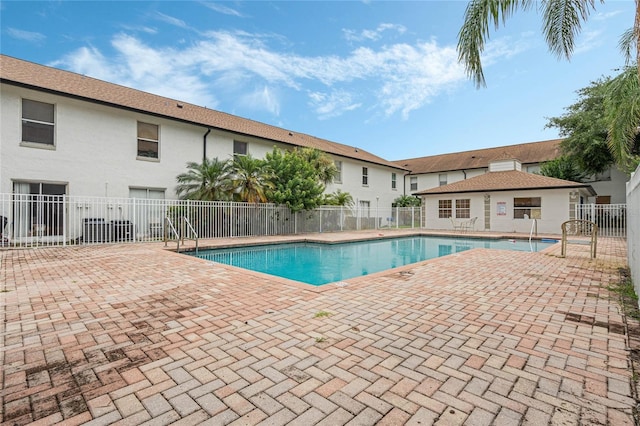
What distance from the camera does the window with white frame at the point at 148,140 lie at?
555 inches

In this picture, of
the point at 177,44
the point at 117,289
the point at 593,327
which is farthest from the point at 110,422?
the point at 177,44

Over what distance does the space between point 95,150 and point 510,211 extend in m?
22.4

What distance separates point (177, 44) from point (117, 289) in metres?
14.1

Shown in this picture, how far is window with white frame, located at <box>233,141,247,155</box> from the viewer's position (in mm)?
17750

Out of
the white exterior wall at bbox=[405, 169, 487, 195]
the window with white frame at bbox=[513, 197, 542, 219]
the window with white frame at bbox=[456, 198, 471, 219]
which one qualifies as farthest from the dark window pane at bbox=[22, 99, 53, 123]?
the white exterior wall at bbox=[405, 169, 487, 195]

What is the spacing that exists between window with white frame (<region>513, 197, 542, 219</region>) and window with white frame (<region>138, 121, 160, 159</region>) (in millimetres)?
20512

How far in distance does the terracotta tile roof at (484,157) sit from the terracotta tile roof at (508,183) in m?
5.18

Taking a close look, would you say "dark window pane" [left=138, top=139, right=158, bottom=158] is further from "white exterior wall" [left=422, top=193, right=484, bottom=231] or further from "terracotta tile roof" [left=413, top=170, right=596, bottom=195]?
"white exterior wall" [left=422, top=193, right=484, bottom=231]

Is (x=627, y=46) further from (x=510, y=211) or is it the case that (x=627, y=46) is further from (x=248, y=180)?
(x=510, y=211)

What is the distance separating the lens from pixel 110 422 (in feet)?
5.95

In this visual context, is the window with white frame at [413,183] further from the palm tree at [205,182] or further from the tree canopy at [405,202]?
the palm tree at [205,182]

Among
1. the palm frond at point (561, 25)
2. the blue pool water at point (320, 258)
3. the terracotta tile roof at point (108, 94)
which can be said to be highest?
the terracotta tile roof at point (108, 94)

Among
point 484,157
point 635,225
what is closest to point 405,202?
point 484,157

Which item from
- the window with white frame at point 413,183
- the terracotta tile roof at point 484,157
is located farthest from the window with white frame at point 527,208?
the window with white frame at point 413,183
